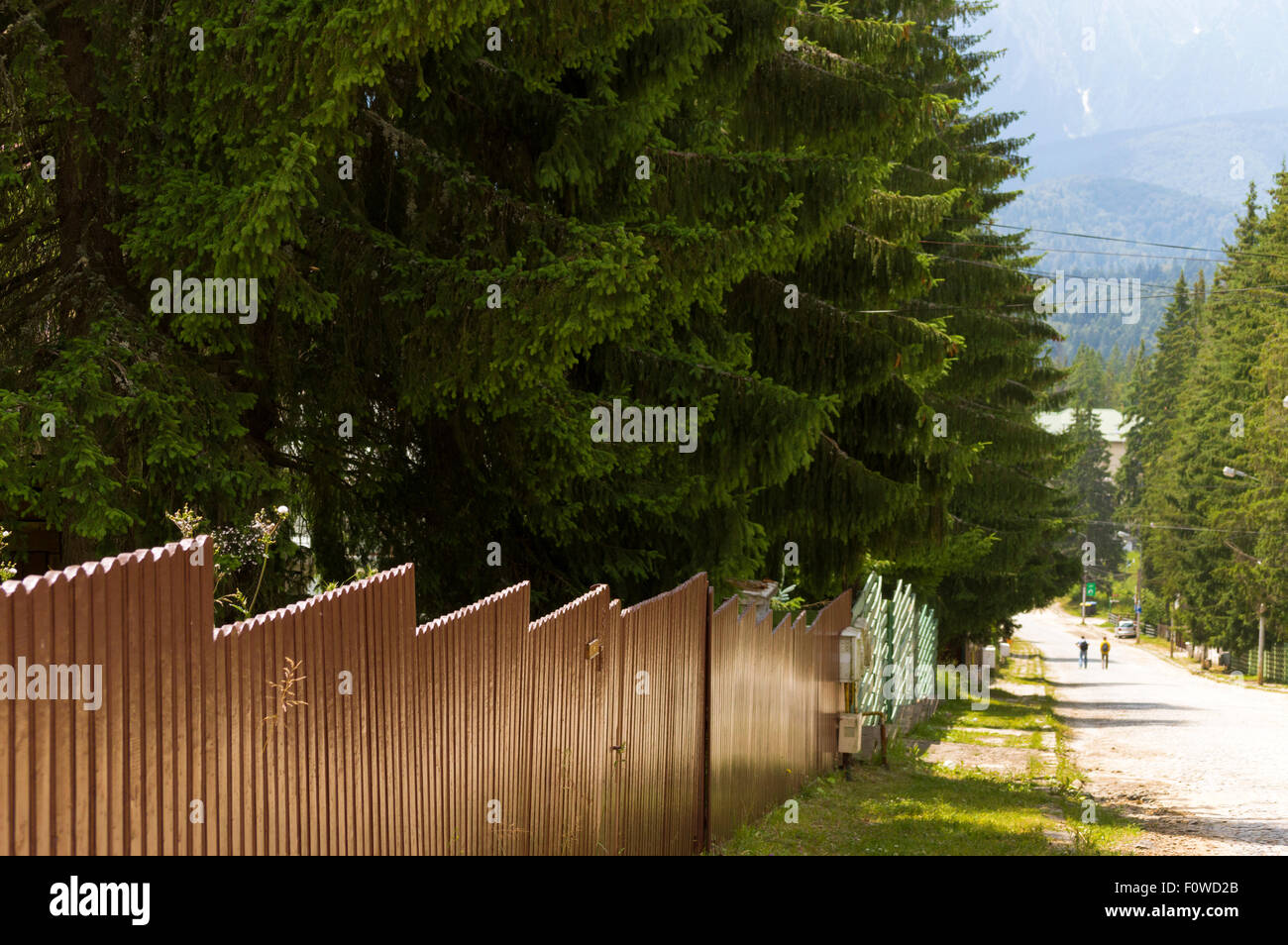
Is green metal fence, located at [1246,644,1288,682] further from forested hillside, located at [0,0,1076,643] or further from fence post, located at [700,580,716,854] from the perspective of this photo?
fence post, located at [700,580,716,854]

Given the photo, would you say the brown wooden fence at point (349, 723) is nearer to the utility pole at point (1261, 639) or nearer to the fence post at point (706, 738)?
the fence post at point (706, 738)

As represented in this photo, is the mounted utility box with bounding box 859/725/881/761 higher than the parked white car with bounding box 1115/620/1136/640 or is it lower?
higher

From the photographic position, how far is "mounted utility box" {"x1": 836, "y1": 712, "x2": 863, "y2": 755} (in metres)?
13.8

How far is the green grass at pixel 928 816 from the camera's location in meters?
9.43

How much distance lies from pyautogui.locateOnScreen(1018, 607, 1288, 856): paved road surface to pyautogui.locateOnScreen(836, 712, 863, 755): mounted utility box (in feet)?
8.65

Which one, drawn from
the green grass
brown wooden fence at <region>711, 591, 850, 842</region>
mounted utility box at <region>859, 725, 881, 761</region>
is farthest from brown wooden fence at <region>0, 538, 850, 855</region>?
mounted utility box at <region>859, 725, 881, 761</region>

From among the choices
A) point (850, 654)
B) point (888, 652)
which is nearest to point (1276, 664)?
point (888, 652)

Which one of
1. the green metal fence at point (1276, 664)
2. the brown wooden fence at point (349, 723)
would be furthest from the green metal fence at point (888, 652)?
the green metal fence at point (1276, 664)

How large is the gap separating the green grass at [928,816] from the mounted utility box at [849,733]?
30cm

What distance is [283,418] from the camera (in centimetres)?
906

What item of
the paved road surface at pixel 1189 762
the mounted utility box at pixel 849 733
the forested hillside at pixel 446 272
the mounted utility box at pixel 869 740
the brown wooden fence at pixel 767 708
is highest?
the forested hillside at pixel 446 272

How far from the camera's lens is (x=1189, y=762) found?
17344mm

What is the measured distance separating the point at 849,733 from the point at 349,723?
1044 centimetres

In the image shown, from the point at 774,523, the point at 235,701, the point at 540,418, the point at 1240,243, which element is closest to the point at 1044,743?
the point at 774,523
